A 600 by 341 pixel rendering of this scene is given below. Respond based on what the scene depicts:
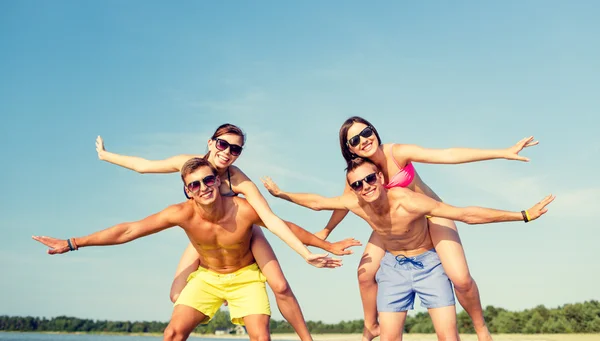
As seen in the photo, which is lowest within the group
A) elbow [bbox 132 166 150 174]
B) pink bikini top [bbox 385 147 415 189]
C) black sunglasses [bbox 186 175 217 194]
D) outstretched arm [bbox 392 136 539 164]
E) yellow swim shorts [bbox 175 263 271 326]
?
yellow swim shorts [bbox 175 263 271 326]

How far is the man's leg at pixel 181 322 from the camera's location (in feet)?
27.6

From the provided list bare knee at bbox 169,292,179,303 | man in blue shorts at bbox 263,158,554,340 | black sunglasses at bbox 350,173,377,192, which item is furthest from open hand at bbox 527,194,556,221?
bare knee at bbox 169,292,179,303

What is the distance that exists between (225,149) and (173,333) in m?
2.74

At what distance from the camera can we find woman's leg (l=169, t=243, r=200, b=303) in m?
9.21

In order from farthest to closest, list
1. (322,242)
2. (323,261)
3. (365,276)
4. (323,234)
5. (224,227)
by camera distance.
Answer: (323,234), (365,276), (322,242), (224,227), (323,261)

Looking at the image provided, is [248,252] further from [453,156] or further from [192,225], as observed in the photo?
[453,156]

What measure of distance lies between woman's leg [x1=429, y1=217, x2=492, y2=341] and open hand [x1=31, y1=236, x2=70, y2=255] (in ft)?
17.2

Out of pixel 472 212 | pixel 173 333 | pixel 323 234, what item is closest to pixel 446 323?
pixel 472 212

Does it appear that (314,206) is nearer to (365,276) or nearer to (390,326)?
(365,276)

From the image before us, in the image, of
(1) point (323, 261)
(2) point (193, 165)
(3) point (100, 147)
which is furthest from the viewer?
(3) point (100, 147)

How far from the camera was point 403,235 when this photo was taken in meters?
8.41

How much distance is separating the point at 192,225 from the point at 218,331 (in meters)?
91.8

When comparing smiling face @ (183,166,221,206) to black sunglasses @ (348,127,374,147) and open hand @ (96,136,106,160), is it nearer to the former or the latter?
black sunglasses @ (348,127,374,147)

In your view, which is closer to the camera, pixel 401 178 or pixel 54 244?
pixel 54 244
